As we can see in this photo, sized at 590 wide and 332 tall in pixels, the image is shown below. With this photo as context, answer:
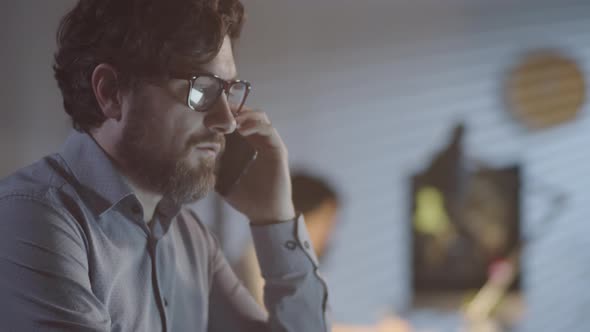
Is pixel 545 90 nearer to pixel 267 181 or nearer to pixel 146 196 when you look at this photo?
pixel 267 181

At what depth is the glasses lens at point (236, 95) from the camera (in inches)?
44.6

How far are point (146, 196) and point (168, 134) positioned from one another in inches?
5.2

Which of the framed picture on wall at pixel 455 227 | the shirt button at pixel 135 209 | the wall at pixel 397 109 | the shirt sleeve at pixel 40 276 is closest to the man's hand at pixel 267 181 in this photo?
the shirt button at pixel 135 209

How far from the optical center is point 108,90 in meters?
1.09

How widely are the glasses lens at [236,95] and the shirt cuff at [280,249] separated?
0.27 meters

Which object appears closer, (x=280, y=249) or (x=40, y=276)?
(x=40, y=276)

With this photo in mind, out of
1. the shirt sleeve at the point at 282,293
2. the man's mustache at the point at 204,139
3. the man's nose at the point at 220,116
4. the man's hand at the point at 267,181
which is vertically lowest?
the shirt sleeve at the point at 282,293

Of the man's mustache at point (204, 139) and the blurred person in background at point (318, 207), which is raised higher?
the man's mustache at point (204, 139)

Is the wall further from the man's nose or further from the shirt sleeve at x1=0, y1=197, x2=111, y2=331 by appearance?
the shirt sleeve at x1=0, y1=197, x2=111, y2=331

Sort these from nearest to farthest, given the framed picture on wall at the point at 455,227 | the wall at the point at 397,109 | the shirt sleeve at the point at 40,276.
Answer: the shirt sleeve at the point at 40,276, the wall at the point at 397,109, the framed picture on wall at the point at 455,227

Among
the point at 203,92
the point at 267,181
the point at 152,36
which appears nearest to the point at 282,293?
the point at 267,181

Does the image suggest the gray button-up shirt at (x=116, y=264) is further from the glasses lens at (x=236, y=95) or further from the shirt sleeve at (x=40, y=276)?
the glasses lens at (x=236, y=95)

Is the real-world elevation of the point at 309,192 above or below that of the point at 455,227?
above

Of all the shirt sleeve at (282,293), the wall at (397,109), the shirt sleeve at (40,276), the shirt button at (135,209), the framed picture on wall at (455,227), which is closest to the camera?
the shirt sleeve at (40,276)
